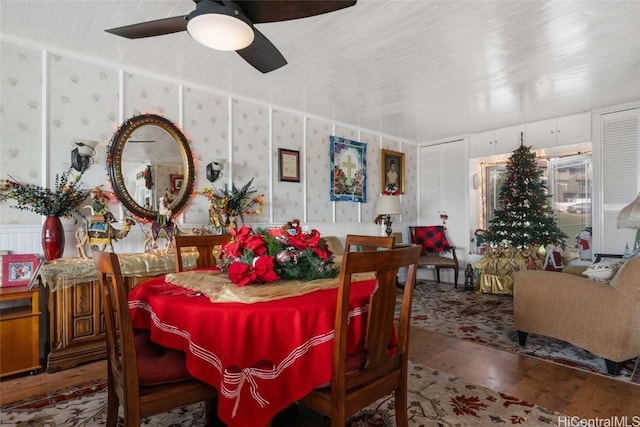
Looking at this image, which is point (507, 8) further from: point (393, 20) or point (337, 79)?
point (337, 79)

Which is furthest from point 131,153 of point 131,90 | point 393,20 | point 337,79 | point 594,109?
point 594,109

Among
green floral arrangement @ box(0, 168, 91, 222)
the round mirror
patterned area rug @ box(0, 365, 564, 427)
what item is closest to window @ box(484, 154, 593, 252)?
patterned area rug @ box(0, 365, 564, 427)

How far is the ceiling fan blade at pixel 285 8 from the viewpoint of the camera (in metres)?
1.64

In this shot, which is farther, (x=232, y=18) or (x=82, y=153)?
(x=82, y=153)

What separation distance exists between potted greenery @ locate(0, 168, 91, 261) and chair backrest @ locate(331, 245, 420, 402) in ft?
8.46

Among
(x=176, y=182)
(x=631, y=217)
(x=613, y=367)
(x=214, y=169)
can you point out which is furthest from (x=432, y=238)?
(x=176, y=182)

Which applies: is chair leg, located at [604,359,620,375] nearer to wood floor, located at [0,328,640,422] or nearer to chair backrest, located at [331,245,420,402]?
wood floor, located at [0,328,640,422]

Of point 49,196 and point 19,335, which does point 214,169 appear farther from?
point 19,335

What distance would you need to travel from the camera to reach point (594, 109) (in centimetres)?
468

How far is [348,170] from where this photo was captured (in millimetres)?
5301

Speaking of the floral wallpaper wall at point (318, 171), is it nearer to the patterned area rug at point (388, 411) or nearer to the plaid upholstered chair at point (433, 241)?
the plaid upholstered chair at point (433, 241)

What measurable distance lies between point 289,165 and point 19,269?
2.89m

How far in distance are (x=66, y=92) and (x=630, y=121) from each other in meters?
6.37

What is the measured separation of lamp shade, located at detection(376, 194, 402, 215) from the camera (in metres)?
5.31
